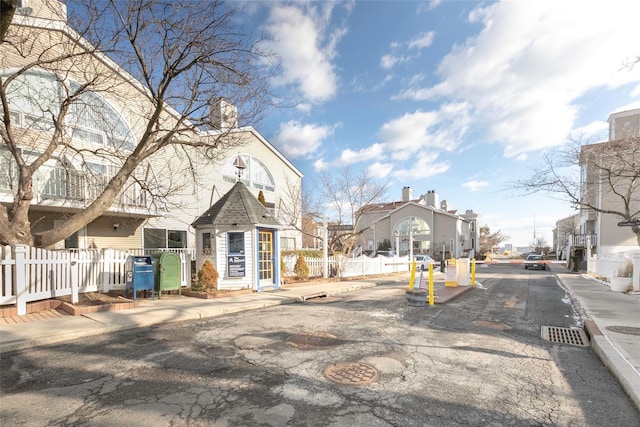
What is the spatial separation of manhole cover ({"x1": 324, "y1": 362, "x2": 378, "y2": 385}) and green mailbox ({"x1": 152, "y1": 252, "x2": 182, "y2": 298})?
299 inches

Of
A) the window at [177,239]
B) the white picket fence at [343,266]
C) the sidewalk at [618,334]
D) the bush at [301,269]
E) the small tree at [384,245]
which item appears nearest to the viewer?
the sidewalk at [618,334]

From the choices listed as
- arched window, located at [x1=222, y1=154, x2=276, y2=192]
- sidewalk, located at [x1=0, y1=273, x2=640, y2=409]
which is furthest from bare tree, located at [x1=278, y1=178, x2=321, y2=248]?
sidewalk, located at [x1=0, y1=273, x2=640, y2=409]

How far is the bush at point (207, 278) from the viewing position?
36.0 feet

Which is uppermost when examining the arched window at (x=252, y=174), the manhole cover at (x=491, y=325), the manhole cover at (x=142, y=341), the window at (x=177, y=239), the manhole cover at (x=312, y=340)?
the arched window at (x=252, y=174)

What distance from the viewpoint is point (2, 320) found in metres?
6.68

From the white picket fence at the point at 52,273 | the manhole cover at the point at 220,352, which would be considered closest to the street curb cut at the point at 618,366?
the manhole cover at the point at 220,352

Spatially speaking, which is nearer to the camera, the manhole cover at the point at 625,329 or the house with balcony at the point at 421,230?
the manhole cover at the point at 625,329

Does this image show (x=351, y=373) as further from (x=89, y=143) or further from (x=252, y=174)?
(x=252, y=174)

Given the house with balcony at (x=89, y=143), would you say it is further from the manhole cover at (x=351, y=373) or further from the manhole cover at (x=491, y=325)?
the manhole cover at (x=491, y=325)

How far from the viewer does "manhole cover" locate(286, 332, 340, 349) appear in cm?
548

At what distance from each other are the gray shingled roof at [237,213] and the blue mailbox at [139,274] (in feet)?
8.87

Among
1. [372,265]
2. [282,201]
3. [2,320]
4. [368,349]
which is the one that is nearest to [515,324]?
[368,349]

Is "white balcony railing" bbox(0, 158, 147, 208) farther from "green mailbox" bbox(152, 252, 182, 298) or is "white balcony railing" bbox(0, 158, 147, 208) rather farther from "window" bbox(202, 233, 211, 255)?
"green mailbox" bbox(152, 252, 182, 298)

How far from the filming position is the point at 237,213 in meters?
12.1
